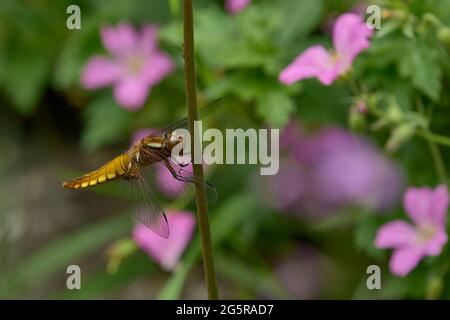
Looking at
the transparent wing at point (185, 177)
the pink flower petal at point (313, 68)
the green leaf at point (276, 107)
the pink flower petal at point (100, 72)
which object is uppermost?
the pink flower petal at point (100, 72)

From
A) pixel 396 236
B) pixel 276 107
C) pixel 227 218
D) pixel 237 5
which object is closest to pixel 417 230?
pixel 396 236

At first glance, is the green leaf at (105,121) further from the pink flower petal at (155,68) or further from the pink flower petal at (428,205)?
the pink flower petal at (428,205)

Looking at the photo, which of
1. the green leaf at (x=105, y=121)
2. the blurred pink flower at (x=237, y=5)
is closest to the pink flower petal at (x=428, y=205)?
the blurred pink flower at (x=237, y=5)

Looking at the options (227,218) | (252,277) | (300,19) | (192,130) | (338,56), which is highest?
(300,19)

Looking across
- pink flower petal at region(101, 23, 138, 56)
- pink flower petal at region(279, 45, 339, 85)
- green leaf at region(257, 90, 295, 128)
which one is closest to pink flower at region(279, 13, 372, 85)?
pink flower petal at region(279, 45, 339, 85)

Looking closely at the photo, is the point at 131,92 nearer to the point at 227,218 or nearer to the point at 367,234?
the point at 227,218
